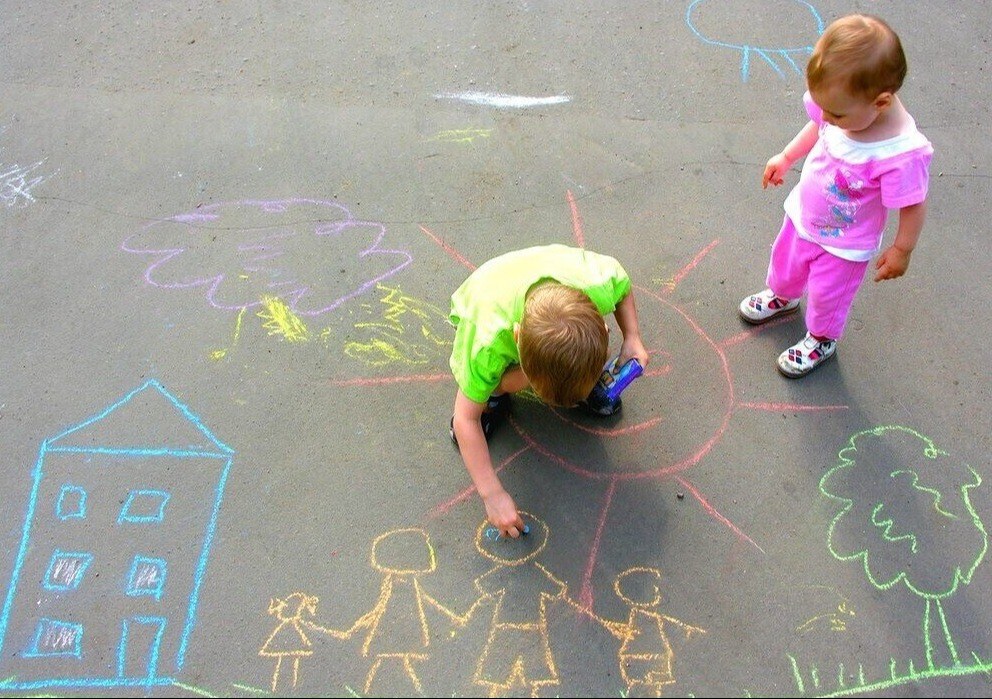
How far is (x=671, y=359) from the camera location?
2668 mm

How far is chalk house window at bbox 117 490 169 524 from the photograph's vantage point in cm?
237

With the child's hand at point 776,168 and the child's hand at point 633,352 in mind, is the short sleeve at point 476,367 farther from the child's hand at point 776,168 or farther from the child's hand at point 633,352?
the child's hand at point 776,168

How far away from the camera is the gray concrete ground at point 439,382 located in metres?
2.19

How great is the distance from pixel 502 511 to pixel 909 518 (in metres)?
1.40

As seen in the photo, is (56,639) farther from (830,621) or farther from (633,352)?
(830,621)

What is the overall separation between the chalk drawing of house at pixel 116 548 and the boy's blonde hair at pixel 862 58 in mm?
2278

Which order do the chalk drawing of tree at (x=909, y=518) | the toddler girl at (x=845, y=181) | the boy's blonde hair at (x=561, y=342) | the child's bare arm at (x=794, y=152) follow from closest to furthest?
1. the boy's blonde hair at (x=561, y=342)
2. the toddler girl at (x=845, y=181)
3. the chalk drawing of tree at (x=909, y=518)
4. the child's bare arm at (x=794, y=152)

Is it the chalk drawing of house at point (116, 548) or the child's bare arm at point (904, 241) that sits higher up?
the child's bare arm at point (904, 241)

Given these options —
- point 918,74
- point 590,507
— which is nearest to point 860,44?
point 590,507

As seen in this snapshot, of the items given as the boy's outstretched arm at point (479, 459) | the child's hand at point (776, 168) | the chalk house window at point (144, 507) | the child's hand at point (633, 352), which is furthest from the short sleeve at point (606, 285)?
the chalk house window at point (144, 507)

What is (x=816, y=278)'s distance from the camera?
2.39 m

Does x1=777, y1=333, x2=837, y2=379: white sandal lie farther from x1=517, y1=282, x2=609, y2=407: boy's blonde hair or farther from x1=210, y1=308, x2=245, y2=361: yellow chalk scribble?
x1=210, y1=308, x2=245, y2=361: yellow chalk scribble

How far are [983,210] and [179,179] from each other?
11.7ft

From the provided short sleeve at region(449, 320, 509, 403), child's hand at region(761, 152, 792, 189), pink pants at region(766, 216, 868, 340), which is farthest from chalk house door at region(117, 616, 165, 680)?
child's hand at region(761, 152, 792, 189)
